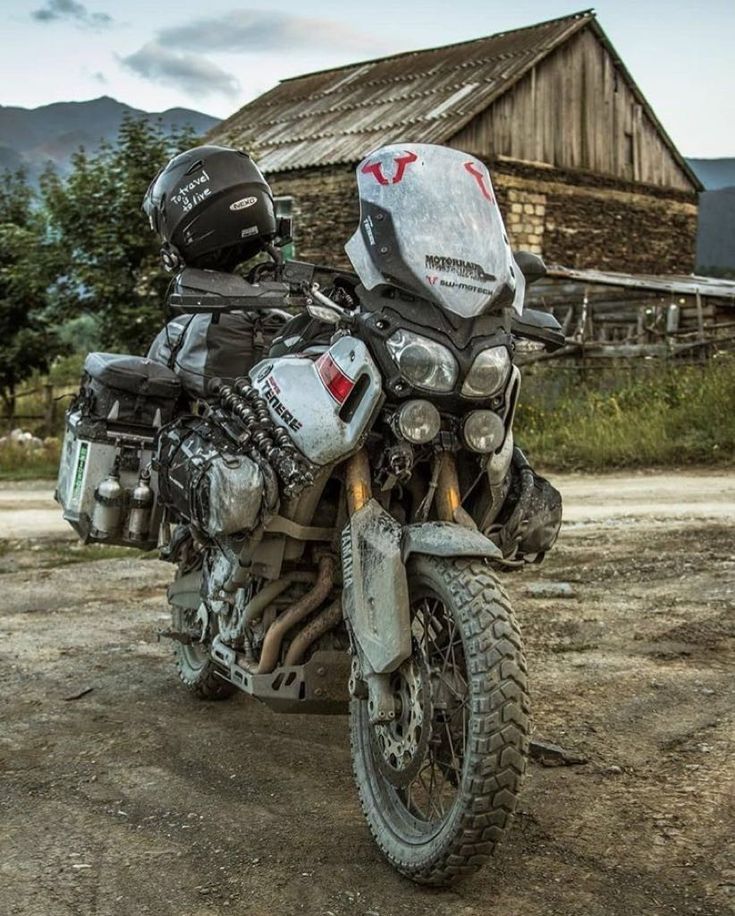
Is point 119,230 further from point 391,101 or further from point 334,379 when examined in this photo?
point 334,379

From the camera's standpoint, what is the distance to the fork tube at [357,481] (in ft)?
12.1

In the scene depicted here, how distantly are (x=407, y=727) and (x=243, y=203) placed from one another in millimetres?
2161

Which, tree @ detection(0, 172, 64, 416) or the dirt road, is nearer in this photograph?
the dirt road

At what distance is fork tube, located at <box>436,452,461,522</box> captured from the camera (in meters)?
3.69

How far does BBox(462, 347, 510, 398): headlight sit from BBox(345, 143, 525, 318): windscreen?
121 millimetres

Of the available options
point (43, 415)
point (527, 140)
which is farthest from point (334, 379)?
point (527, 140)

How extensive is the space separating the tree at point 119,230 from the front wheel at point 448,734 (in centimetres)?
1279

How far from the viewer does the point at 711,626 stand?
19.5 feet

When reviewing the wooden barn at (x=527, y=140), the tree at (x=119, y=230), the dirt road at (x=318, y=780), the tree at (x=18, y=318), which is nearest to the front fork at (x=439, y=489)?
the dirt road at (x=318, y=780)

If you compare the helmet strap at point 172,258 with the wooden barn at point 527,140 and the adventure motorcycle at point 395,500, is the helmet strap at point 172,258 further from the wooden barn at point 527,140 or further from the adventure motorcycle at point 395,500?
the wooden barn at point 527,140

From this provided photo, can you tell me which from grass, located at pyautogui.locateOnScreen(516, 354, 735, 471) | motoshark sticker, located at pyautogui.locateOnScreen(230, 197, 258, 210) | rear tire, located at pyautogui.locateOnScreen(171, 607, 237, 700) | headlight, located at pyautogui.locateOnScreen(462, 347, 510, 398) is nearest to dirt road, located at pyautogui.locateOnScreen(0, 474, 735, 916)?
rear tire, located at pyautogui.locateOnScreen(171, 607, 237, 700)

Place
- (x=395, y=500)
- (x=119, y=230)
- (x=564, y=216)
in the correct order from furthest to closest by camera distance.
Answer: (x=564, y=216)
(x=119, y=230)
(x=395, y=500)

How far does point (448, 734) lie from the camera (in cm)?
343

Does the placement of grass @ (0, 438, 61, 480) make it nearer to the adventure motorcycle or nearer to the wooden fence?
the wooden fence
